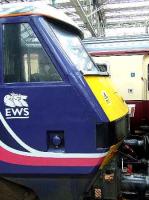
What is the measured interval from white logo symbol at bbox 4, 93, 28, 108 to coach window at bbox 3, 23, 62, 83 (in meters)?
0.16

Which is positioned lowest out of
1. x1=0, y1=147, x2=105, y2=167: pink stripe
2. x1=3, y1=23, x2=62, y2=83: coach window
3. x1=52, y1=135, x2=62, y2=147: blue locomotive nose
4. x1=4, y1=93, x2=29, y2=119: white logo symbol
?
x1=0, y1=147, x2=105, y2=167: pink stripe

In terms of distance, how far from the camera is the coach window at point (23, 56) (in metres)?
4.13

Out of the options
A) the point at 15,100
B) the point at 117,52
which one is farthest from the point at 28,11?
the point at 117,52

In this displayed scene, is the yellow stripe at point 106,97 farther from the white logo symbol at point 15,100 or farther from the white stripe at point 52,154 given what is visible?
the white logo symbol at point 15,100

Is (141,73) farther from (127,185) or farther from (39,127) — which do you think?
(39,127)

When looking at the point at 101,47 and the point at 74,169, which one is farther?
the point at 101,47

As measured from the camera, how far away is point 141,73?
1109 centimetres

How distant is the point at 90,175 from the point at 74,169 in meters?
0.17

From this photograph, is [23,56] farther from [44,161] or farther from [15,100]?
[44,161]

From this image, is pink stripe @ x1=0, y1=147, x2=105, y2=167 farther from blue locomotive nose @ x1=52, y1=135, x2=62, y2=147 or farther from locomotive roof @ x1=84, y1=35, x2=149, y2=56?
locomotive roof @ x1=84, y1=35, x2=149, y2=56

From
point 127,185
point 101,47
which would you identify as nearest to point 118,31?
point 101,47

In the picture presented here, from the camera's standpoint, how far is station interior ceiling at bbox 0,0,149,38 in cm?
1422

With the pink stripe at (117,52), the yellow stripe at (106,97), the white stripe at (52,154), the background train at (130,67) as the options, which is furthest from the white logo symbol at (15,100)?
Result: the pink stripe at (117,52)

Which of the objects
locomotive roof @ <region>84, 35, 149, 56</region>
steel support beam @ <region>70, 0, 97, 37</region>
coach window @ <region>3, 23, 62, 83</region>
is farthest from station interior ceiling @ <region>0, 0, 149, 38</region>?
coach window @ <region>3, 23, 62, 83</region>
